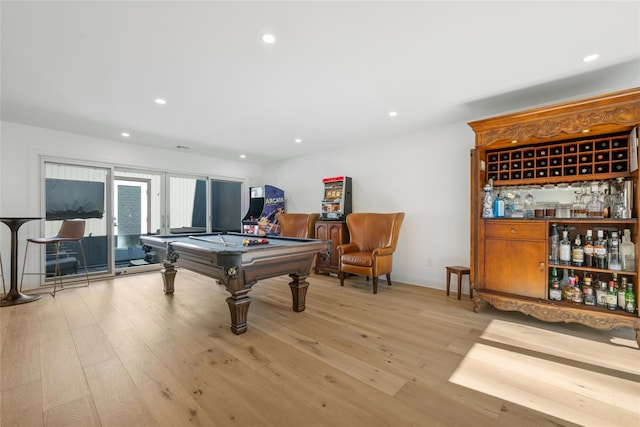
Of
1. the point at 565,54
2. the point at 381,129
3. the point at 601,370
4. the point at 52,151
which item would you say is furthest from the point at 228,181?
the point at 601,370

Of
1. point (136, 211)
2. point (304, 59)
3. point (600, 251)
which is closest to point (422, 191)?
point (600, 251)

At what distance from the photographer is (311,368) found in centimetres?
195

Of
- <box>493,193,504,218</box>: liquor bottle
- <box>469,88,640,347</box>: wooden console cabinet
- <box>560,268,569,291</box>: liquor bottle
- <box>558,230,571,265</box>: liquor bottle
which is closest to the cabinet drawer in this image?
<box>469,88,640,347</box>: wooden console cabinet

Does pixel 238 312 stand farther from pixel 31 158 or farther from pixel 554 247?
pixel 31 158

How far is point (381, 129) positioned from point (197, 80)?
2711mm

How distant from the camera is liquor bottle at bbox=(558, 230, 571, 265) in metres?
2.75

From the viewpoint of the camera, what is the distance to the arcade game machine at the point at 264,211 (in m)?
6.16

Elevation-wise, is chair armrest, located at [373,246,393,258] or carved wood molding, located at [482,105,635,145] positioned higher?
carved wood molding, located at [482,105,635,145]

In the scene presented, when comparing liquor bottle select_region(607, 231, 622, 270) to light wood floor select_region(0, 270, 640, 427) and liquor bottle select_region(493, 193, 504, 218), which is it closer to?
light wood floor select_region(0, 270, 640, 427)

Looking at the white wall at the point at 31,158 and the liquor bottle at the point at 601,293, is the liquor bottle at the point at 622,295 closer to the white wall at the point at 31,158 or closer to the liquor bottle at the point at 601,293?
the liquor bottle at the point at 601,293

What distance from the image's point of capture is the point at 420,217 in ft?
14.2

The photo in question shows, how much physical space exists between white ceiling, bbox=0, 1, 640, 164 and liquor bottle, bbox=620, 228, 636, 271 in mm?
1571

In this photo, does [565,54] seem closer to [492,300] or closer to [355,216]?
[492,300]

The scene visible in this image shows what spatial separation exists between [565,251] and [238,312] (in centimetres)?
333
